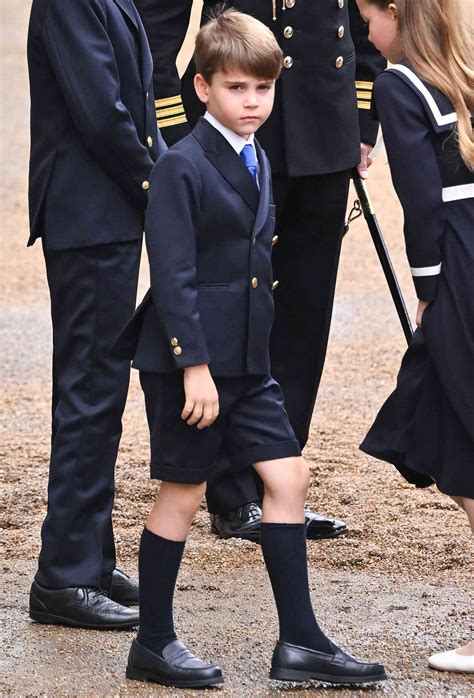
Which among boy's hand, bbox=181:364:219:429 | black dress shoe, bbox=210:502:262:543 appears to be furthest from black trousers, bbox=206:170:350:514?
boy's hand, bbox=181:364:219:429

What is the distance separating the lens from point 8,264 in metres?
10.4

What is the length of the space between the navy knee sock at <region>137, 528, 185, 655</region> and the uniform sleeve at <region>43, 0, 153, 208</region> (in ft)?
3.04

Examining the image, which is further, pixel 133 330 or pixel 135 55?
pixel 135 55

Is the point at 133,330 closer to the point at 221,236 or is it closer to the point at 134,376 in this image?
the point at 221,236

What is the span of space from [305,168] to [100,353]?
1017mm

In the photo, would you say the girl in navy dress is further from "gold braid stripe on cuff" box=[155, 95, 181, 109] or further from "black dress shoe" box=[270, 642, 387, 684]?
"gold braid stripe on cuff" box=[155, 95, 181, 109]

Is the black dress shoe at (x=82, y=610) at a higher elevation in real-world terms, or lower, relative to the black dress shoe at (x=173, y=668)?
lower

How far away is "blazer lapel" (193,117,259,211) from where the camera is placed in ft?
10.7

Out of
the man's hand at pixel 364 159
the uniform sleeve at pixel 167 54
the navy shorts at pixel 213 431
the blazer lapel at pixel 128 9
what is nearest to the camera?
the navy shorts at pixel 213 431

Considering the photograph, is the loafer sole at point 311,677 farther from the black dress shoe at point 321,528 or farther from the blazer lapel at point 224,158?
the black dress shoe at point 321,528

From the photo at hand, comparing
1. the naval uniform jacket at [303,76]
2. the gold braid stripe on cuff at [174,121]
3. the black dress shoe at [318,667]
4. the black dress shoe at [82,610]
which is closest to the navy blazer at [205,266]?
the black dress shoe at [318,667]

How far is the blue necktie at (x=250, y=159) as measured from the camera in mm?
3325

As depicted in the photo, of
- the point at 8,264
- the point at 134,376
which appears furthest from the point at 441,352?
the point at 8,264

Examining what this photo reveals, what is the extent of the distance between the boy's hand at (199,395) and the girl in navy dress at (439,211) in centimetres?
51
